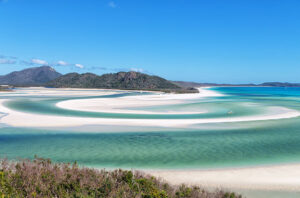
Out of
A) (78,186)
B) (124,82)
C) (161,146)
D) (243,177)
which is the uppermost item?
(124,82)

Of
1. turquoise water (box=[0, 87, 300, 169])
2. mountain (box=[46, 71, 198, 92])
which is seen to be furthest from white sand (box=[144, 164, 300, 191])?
mountain (box=[46, 71, 198, 92])

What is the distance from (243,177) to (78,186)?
19.6 ft

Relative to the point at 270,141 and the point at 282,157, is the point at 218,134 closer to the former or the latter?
the point at 270,141

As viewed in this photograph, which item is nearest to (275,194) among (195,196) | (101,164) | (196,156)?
(195,196)

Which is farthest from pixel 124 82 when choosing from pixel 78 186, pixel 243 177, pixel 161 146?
pixel 78 186

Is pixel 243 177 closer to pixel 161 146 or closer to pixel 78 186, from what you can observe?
pixel 161 146

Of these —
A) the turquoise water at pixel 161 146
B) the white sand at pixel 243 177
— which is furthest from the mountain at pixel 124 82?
the white sand at pixel 243 177

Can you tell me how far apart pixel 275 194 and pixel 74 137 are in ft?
37.2

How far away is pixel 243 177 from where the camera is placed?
9375 mm

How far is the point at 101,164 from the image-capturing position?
10.9 meters

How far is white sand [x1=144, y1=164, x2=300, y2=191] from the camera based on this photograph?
868cm

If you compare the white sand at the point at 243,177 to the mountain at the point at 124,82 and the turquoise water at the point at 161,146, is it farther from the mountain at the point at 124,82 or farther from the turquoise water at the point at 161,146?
the mountain at the point at 124,82

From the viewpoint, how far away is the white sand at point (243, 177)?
8680mm

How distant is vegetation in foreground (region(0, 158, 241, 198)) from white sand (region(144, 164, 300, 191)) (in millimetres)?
2228
